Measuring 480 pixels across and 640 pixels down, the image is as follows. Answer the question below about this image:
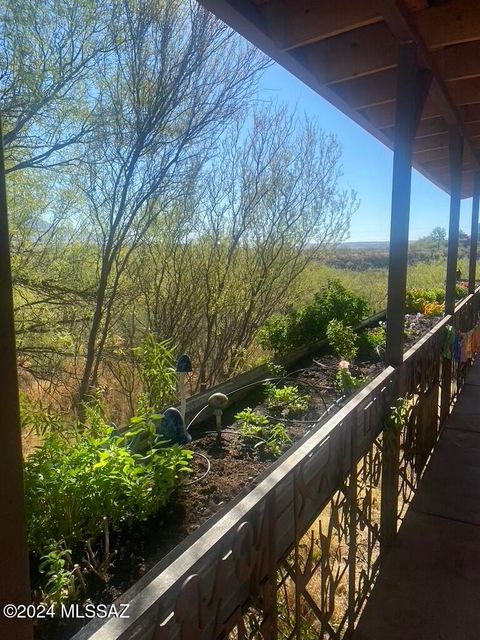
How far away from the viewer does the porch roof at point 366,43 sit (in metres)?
1.64

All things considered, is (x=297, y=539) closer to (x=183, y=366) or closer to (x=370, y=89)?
(x=183, y=366)

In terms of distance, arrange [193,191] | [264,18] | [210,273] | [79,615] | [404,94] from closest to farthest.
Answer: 1. [79,615]
2. [264,18]
3. [404,94]
4. [193,191]
5. [210,273]

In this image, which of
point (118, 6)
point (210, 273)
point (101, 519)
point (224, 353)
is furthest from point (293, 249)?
point (101, 519)

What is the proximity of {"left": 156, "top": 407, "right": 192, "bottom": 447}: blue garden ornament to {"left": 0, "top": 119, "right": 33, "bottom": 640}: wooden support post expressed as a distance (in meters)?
1.06

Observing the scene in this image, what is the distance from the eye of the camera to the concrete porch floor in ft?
5.36

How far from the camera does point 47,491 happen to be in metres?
1.12

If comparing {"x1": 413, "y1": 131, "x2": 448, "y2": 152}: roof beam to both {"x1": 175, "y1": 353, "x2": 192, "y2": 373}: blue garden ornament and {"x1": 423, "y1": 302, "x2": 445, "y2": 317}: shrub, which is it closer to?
{"x1": 423, "y1": 302, "x2": 445, "y2": 317}: shrub

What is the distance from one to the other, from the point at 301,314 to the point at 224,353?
98.8 inches

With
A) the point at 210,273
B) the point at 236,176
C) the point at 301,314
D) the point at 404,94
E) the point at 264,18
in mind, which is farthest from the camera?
the point at 210,273

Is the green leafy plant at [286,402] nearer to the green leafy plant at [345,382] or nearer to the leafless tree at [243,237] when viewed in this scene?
the green leafy plant at [345,382]

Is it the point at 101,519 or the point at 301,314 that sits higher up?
Result: the point at 301,314

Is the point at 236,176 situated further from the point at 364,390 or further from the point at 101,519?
the point at 101,519

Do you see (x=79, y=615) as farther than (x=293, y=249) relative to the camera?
No

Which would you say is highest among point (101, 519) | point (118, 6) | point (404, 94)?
point (118, 6)
